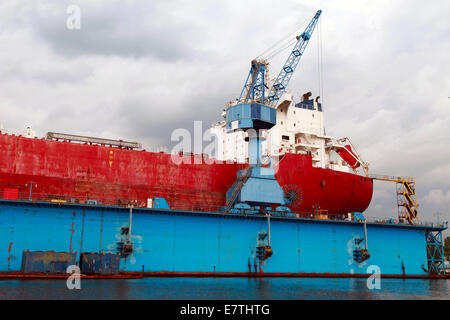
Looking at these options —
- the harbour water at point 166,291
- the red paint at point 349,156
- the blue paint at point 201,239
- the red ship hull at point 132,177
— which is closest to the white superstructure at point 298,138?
the red paint at point 349,156

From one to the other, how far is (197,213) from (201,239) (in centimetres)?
200

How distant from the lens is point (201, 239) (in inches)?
1259

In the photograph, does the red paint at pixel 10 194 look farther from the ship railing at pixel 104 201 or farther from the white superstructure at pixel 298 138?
the white superstructure at pixel 298 138

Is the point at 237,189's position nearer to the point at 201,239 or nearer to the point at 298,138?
the point at 201,239

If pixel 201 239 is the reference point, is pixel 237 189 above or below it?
above

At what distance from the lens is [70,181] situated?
31625 mm

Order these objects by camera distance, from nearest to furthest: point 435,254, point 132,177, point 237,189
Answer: point 132,177, point 237,189, point 435,254

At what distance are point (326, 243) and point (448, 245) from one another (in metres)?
118

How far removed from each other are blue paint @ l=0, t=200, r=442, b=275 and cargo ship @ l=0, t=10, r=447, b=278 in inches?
3.0

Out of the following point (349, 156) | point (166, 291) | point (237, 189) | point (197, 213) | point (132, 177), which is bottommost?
point (166, 291)

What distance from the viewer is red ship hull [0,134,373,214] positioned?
100 ft

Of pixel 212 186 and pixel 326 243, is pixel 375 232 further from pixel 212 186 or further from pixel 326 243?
pixel 212 186

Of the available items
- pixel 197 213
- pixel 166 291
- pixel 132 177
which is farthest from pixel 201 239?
pixel 166 291

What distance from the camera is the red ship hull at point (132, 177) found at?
30.5 metres
